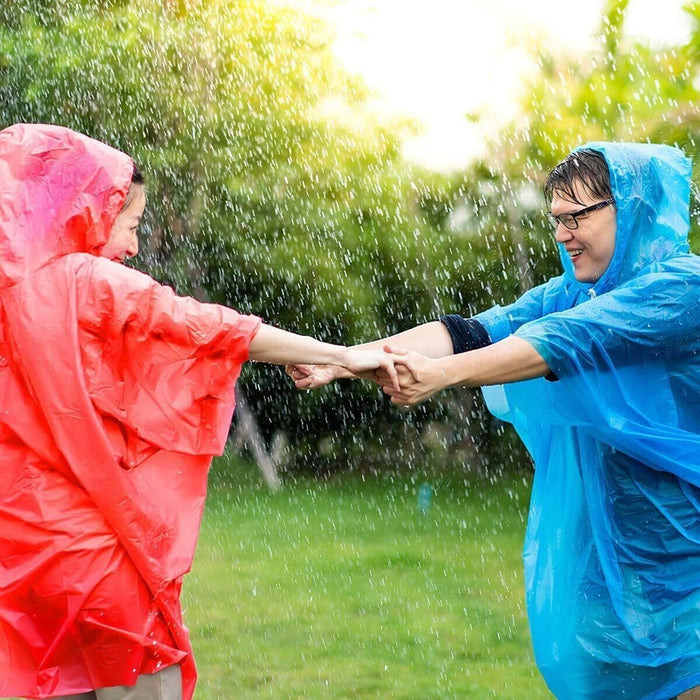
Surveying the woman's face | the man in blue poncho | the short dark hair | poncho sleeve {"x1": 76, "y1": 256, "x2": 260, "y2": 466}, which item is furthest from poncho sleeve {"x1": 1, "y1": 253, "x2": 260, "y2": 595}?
the man in blue poncho

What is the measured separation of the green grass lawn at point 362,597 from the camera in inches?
204

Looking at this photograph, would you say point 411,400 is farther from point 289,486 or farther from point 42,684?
point 289,486

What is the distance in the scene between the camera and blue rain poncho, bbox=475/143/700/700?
2520mm

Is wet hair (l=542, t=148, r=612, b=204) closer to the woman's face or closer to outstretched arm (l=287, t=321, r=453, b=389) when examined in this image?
outstretched arm (l=287, t=321, r=453, b=389)

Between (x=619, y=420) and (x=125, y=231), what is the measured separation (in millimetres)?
1307

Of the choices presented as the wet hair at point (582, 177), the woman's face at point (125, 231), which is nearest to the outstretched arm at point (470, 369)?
the wet hair at point (582, 177)

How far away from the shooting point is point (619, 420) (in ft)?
8.36

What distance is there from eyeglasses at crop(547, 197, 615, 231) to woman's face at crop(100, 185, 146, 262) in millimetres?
1087

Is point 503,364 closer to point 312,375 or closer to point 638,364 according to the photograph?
point 638,364

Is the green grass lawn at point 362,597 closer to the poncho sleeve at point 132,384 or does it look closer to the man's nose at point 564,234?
the poncho sleeve at point 132,384

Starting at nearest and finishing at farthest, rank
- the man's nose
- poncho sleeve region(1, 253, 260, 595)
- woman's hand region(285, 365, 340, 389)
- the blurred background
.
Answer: poncho sleeve region(1, 253, 260, 595) → the man's nose → woman's hand region(285, 365, 340, 389) → the blurred background

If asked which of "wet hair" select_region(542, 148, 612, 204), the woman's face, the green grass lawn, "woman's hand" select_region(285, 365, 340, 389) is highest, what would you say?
the woman's face

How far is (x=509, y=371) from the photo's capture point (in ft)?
8.48

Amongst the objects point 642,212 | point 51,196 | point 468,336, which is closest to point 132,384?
point 51,196
